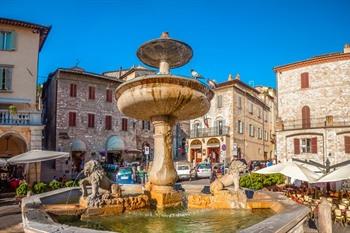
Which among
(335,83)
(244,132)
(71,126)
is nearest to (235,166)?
(71,126)

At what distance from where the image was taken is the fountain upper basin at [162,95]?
25.4ft

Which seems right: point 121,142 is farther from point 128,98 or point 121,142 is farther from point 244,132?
point 128,98

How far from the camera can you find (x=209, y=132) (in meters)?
43.0

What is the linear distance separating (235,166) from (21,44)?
76.0 feet

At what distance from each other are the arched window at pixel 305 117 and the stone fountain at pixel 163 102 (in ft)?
→ 87.4

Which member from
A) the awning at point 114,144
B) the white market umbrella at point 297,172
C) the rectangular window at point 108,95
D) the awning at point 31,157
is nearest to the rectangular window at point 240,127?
the awning at point 114,144

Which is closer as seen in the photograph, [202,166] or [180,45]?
[180,45]

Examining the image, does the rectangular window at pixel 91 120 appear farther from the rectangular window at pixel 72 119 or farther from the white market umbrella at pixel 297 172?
the white market umbrella at pixel 297 172

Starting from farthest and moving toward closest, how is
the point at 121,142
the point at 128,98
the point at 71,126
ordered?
the point at 121,142
the point at 71,126
the point at 128,98

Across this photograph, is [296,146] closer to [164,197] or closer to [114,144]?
[114,144]

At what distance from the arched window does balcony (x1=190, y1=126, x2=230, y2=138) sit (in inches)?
395

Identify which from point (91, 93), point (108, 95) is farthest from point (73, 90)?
point (108, 95)

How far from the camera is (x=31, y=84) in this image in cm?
2572

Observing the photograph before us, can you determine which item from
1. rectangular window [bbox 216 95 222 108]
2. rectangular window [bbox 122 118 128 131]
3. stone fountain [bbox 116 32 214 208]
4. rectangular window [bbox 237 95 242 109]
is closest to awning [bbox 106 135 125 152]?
rectangular window [bbox 122 118 128 131]
